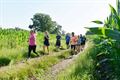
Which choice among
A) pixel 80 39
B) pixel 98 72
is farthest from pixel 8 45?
pixel 98 72

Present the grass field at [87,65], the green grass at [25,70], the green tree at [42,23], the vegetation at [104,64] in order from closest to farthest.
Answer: the vegetation at [104,64] < the grass field at [87,65] < the green grass at [25,70] < the green tree at [42,23]

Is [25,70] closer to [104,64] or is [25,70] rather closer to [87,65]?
[87,65]

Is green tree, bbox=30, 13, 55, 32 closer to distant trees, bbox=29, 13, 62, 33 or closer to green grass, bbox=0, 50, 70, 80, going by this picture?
distant trees, bbox=29, 13, 62, 33

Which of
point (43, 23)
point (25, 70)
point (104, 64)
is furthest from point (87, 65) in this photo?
point (43, 23)

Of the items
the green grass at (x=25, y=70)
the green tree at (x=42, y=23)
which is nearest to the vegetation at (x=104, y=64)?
the green grass at (x=25, y=70)

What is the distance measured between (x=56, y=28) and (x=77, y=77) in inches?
4500

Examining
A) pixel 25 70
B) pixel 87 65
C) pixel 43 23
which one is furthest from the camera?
pixel 43 23

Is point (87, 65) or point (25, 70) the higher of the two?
point (87, 65)

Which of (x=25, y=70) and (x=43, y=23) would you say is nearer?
(x=25, y=70)

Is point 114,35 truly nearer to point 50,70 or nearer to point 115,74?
point 115,74

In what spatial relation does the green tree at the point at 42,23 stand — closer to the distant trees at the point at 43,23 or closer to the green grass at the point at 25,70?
the distant trees at the point at 43,23

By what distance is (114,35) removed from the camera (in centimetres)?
738

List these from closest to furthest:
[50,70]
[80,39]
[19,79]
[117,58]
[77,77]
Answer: [117,58], [77,77], [19,79], [50,70], [80,39]

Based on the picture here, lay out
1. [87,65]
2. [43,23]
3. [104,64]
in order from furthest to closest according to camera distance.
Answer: [43,23], [87,65], [104,64]
